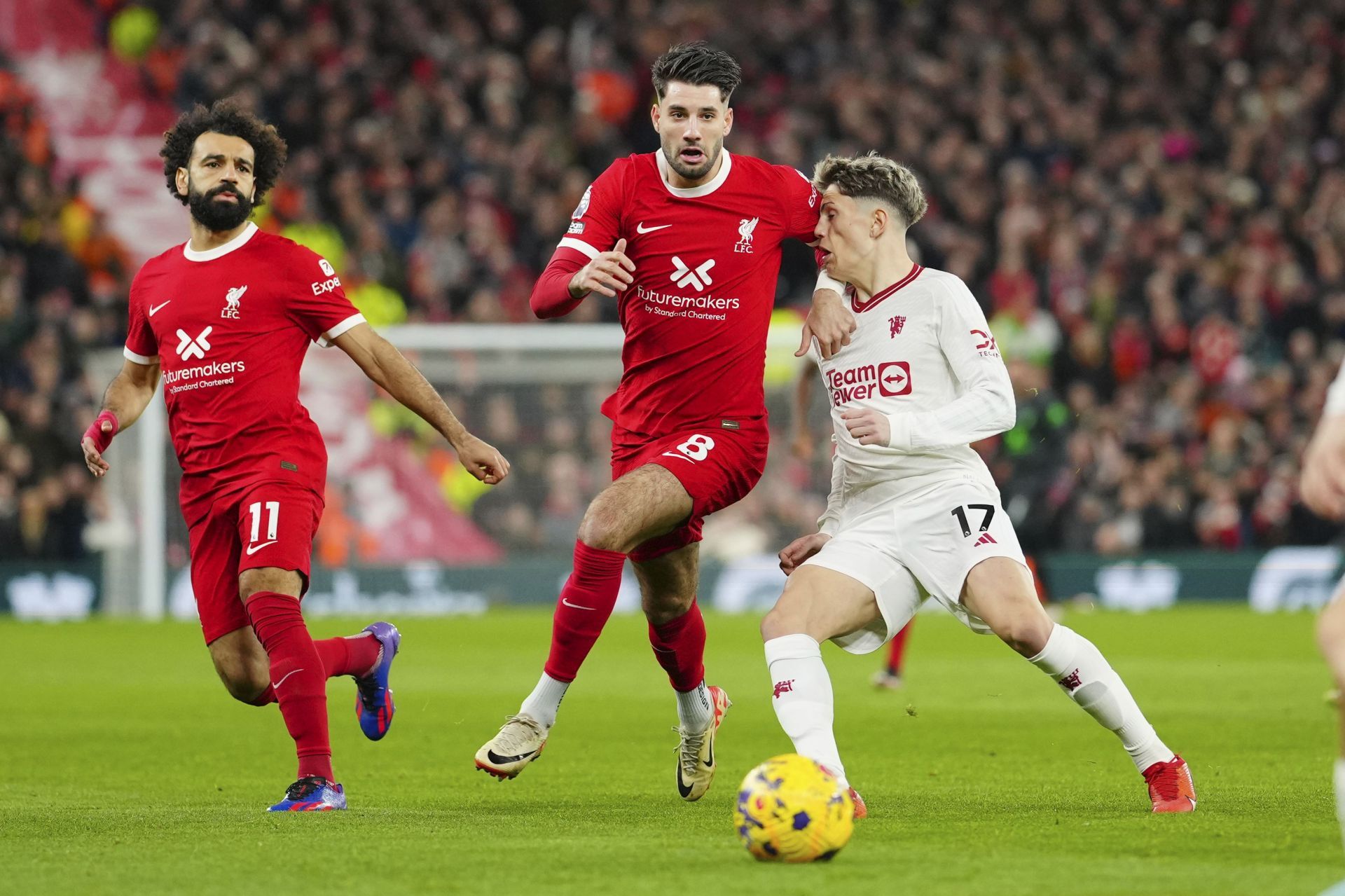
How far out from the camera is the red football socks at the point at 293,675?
6.43 meters

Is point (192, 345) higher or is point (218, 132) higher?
point (218, 132)

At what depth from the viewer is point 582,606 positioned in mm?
6738

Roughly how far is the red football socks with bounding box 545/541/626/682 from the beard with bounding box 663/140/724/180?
4.40 ft

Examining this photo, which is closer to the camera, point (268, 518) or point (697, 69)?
point (268, 518)

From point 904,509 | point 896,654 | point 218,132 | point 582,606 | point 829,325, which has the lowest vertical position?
point 896,654

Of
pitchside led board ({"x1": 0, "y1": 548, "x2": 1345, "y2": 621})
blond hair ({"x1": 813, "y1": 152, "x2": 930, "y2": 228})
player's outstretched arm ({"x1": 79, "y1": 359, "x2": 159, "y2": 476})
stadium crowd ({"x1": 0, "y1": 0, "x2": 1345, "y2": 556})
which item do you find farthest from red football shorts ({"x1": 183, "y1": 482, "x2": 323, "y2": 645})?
pitchside led board ({"x1": 0, "y1": 548, "x2": 1345, "y2": 621})

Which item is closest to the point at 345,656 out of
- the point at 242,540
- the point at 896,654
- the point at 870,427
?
the point at 242,540

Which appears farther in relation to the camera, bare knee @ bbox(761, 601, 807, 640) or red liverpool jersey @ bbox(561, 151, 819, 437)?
red liverpool jersey @ bbox(561, 151, 819, 437)

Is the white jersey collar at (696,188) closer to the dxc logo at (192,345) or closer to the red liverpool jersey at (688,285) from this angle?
the red liverpool jersey at (688,285)

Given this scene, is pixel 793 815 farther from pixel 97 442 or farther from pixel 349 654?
pixel 97 442

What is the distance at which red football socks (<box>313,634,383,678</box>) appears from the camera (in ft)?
23.1

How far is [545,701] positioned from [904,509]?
149 cm

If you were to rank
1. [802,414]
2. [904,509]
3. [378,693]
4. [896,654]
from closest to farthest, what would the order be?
[904,509]
[378,693]
[802,414]
[896,654]

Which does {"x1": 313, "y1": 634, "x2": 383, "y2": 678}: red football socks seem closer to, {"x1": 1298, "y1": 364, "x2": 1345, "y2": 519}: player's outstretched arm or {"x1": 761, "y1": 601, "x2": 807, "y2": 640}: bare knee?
{"x1": 761, "y1": 601, "x2": 807, "y2": 640}: bare knee
